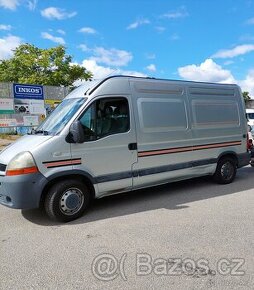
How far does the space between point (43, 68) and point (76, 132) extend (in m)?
40.9

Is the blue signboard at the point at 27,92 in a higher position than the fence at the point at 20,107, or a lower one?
higher

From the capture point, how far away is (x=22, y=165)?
16.7 ft

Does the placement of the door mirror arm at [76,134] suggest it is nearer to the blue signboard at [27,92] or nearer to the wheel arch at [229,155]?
the wheel arch at [229,155]

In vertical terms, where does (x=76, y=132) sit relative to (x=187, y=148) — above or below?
above

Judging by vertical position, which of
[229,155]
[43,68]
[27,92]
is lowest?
[229,155]

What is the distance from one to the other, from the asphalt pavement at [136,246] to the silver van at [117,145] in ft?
1.45

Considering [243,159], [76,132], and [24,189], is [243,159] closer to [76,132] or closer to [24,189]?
[76,132]

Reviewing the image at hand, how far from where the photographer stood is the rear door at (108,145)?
5.63 metres

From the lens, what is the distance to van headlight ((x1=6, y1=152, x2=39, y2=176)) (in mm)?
5078

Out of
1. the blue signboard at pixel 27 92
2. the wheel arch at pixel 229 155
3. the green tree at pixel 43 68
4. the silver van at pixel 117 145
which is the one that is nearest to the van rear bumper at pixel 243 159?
the wheel arch at pixel 229 155

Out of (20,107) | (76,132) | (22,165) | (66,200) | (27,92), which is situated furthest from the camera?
(27,92)

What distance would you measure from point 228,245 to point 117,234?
151cm

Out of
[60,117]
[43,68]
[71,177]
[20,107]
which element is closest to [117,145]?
[71,177]

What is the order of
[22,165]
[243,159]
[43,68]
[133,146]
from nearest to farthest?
[22,165]
[133,146]
[243,159]
[43,68]
